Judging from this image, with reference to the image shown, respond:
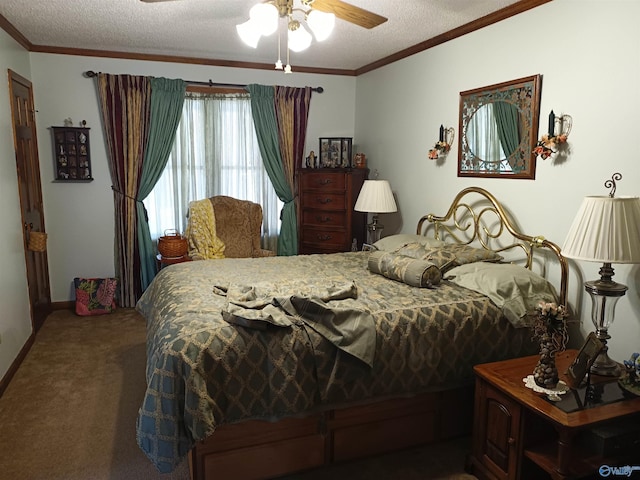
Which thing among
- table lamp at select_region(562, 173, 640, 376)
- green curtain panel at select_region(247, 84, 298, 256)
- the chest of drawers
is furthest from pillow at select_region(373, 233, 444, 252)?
green curtain panel at select_region(247, 84, 298, 256)

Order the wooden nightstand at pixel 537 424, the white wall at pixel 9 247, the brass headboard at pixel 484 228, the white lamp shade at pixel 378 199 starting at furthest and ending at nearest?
1. the white lamp shade at pixel 378 199
2. the white wall at pixel 9 247
3. the brass headboard at pixel 484 228
4. the wooden nightstand at pixel 537 424

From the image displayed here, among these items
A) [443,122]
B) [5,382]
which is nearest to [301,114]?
[443,122]

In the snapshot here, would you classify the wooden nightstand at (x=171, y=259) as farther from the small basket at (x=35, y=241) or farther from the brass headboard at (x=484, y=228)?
the brass headboard at (x=484, y=228)

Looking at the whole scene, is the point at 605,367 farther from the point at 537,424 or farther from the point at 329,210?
the point at 329,210

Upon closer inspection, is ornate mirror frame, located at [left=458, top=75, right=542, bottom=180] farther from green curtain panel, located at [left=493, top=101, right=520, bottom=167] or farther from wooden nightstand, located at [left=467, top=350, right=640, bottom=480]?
wooden nightstand, located at [left=467, top=350, right=640, bottom=480]

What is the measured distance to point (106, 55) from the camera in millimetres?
4566

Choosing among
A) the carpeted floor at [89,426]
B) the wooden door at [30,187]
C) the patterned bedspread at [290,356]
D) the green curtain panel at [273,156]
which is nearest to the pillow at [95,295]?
the wooden door at [30,187]

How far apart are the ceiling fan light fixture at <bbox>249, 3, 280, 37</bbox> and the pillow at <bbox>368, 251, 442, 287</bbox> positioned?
1599mm

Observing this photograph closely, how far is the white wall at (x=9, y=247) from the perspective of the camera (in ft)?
10.7

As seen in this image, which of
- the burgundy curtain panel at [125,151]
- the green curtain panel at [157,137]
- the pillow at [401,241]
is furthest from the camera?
the green curtain panel at [157,137]

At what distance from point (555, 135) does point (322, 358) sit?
6.45 ft

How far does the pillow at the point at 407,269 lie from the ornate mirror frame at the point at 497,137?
922 millimetres

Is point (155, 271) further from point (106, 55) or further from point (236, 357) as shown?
point (236, 357)

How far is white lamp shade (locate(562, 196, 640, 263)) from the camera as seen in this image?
2.04m
